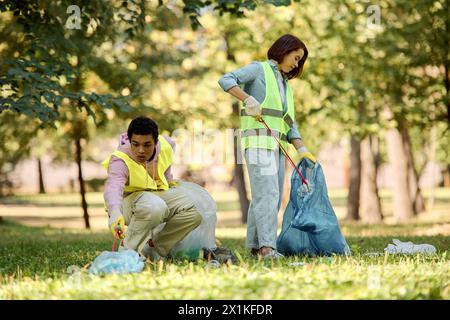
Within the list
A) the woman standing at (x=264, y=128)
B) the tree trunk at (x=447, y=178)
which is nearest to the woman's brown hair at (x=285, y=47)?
the woman standing at (x=264, y=128)

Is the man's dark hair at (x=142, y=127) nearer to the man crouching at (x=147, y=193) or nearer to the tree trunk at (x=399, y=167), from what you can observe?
the man crouching at (x=147, y=193)

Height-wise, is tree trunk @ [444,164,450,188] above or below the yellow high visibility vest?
below

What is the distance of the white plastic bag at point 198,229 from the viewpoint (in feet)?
22.9

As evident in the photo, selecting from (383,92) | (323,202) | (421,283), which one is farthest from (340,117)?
(421,283)

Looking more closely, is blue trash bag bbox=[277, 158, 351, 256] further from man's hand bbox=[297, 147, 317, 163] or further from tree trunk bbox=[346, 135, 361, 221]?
tree trunk bbox=[346, 135, 361, 221]

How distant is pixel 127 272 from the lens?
537cm

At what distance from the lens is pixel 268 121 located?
7.18 metres

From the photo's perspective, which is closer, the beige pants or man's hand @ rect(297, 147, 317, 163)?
the beige pants

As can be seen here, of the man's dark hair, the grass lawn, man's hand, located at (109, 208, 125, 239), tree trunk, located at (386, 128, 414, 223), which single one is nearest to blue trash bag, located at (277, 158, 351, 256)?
the grass lawn

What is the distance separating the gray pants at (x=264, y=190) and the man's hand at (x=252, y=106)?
37 cm

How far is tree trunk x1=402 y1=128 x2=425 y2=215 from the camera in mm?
21750

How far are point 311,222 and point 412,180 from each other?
53.7 feet

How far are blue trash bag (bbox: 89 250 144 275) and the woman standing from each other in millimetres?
1736
